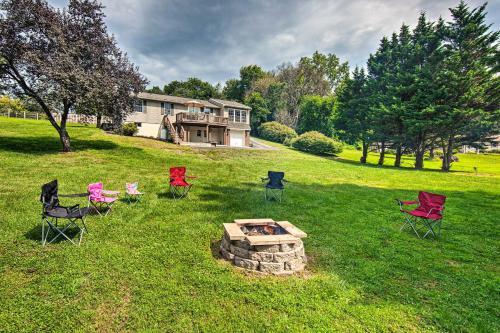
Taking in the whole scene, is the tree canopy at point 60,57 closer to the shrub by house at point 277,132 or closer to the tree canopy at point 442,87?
the tree canopy at point 442,87

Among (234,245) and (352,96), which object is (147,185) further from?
(352,96)

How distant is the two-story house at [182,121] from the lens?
27.5 meters

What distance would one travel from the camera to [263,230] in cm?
534

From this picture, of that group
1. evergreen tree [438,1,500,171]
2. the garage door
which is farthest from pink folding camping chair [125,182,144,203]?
the garage door

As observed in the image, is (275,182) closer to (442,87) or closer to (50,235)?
(50,235)

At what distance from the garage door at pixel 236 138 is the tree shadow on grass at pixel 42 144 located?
53.5 ft

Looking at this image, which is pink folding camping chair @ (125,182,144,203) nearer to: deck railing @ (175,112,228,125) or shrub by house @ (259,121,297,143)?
deck railing @ (175,112,228,125)

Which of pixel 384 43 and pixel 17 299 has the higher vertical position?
pixel 384 43

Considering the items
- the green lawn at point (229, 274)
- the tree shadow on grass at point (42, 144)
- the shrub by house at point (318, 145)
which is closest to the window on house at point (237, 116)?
the shrub by house at point (318, 145)

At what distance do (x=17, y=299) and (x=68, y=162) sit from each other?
437 inches

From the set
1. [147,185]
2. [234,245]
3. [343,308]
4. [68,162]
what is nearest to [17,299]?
[234,245]

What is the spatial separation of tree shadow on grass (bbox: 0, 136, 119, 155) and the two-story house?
8203mm

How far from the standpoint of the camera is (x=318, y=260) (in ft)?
16.5

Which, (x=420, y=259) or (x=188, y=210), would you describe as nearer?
(x=420, y=259)
